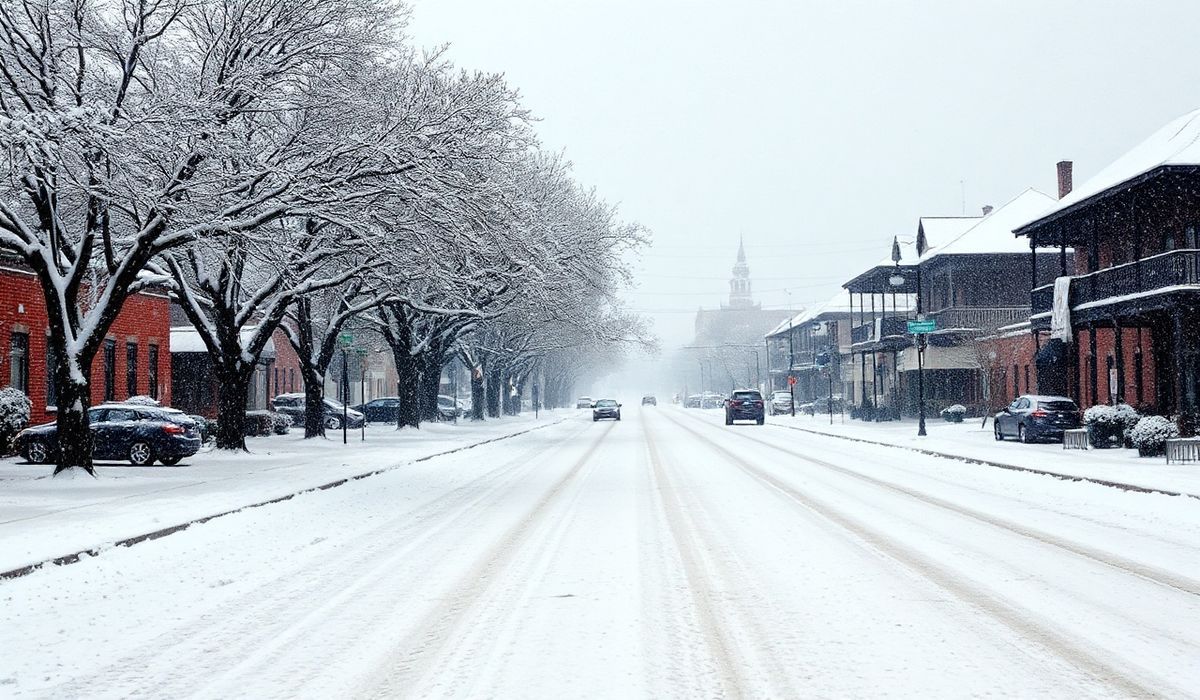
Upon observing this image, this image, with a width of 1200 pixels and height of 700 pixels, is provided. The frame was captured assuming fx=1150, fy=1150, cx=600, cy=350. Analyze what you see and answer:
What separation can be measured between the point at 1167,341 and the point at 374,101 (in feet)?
86.1

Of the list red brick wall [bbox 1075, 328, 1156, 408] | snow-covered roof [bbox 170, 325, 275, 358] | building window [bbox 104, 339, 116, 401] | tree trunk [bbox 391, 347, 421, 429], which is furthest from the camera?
snow-covered roof [bbox 170, 325, 275, 358]

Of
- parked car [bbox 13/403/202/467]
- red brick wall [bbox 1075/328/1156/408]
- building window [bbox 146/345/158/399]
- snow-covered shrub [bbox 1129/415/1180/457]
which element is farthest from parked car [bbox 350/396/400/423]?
snow-covered shrub [bbox 1129/415/1180/457]

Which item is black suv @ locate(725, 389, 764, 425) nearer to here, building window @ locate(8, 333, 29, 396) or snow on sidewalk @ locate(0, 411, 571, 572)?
snow on sidewalk @ locate(0, 411, 571, 572)

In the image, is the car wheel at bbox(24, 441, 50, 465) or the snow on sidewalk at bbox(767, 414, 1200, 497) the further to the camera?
the car wheel at bbox(24, 441, 50, 465)

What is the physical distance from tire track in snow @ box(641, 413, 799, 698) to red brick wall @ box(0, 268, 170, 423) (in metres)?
22.0

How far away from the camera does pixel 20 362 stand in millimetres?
30422

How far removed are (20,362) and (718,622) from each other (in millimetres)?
27814

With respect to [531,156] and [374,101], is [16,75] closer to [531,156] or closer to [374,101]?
[374,101]

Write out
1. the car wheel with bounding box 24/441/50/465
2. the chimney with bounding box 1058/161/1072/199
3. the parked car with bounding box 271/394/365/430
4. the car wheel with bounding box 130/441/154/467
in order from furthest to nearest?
the chimney with bounding box 1058/161/1072/199 → the parked car with bounding box 271/394/365/430 → the car wheel with bounding box 130/441/154/467 → the car wheel with bounding box 24/441/50/465

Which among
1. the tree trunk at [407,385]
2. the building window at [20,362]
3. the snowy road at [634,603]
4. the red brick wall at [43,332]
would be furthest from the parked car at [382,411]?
the snowy road at [634,603]

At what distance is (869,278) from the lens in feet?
200

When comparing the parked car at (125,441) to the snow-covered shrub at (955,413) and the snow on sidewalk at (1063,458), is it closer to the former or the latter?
the snow on sidewalk at (1063,458)

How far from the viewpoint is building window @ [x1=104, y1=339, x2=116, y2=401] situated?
35812 millimetres

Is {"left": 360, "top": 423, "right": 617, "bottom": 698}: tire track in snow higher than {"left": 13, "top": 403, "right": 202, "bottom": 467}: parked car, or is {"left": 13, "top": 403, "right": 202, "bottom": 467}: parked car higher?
{"left": 13, "top": 403, "right": 202, "bottom": 467}: parked car
